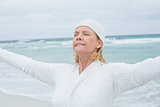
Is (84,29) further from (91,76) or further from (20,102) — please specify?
(20,102)

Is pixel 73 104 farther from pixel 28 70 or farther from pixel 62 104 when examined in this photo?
pixel 28 70

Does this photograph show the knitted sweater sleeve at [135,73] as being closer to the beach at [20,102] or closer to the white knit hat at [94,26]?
the white knit hat at [94,26]

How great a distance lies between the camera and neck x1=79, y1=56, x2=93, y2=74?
183cm

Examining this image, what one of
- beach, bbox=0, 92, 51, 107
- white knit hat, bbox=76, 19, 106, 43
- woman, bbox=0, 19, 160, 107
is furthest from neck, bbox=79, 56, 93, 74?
beach, bbox=0, 92, 51, 107

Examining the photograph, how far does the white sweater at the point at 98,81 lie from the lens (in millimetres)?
1505

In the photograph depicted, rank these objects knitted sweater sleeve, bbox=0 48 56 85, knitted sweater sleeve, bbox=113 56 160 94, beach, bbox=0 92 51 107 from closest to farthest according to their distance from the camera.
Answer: knitted sweater sleeve, bbox=113 56 160 94 < knitted sweater sleeve, bbox=0 48 56 85 < beach, bbox=0 92 51 107

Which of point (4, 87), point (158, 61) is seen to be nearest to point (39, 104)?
point (4, 87)

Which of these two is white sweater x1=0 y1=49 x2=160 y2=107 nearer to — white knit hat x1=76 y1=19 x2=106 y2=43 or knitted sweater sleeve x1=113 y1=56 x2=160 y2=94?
knitted sweater sleeve x1=113 y1=56 x2=160 y2=94

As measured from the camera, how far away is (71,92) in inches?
68.0

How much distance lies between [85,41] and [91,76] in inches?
9.7

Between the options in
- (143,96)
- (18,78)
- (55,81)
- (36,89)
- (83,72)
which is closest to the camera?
(83,72)

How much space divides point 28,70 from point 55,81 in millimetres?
250

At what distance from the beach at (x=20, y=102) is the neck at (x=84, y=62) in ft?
12.9

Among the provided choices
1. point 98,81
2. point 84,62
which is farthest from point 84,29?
point 98,81
